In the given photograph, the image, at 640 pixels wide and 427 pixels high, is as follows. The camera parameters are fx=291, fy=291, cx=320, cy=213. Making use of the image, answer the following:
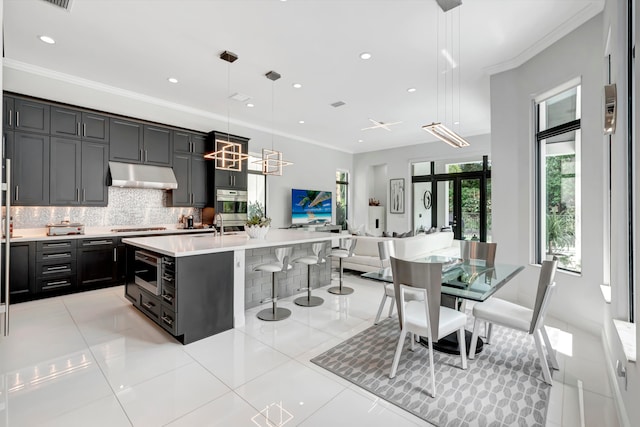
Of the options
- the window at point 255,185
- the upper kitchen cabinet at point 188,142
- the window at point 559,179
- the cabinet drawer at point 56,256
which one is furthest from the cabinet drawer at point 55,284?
the window at point 559,179

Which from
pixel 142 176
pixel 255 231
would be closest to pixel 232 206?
Result: pixel 142 176

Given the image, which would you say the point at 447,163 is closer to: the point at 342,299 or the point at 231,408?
the point at 342,299

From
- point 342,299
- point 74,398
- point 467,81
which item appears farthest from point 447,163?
point 74,398

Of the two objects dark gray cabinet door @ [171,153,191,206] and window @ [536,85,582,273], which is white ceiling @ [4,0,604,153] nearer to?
window @ [536,85,582,273]

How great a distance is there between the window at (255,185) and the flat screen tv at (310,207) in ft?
2.95

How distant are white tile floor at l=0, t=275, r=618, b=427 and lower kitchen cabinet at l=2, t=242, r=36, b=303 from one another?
0.58 metres

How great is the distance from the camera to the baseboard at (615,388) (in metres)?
1.78

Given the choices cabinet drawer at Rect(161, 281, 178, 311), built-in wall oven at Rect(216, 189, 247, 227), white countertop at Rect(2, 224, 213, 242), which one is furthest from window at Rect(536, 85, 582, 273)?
white countertop at Rect(2, 224, 213, 242)

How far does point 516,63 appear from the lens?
417 centimetres

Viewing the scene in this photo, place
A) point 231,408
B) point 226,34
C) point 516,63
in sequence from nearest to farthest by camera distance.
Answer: point 231,408 < point 226,34 < point 516,63

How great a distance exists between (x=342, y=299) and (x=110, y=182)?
4.27 m

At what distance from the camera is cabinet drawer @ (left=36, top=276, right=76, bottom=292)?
409 centimetres

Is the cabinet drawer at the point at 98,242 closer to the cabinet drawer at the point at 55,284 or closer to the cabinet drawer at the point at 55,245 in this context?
the cabinet drawer at the point at 55,245

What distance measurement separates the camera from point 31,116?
414cm
